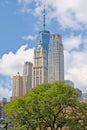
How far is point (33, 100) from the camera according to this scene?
56875 millimetres

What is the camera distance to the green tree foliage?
183 feet

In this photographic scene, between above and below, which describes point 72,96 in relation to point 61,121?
above

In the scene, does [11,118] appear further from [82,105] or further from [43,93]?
[82,105]

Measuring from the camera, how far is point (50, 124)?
5941cm

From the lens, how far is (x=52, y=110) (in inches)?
2240

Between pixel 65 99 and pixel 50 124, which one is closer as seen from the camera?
pixel 65 99

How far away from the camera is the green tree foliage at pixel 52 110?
A: 55812mm

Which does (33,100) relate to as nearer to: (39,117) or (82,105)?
(39,117)

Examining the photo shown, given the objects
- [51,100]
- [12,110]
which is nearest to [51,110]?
[51,100]

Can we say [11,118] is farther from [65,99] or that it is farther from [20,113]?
[65,99]

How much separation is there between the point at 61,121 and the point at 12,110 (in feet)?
27.4

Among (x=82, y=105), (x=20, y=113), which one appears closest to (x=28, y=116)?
(x=20, y=113)

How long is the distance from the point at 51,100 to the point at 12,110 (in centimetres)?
686

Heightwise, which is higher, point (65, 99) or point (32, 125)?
point (65, 99)
